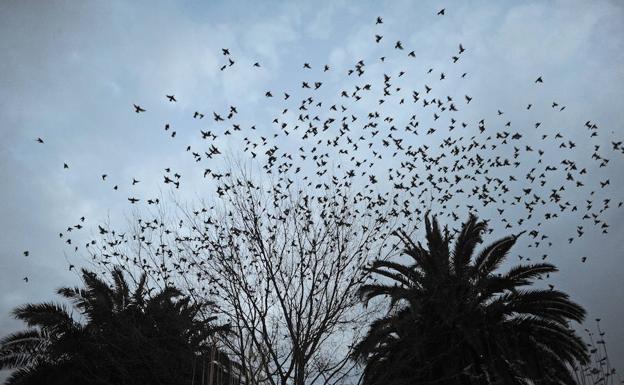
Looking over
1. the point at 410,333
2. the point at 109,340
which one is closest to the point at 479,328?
the point at 410,333

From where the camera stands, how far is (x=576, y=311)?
12773 mm

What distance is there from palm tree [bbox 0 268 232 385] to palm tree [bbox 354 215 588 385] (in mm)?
5085

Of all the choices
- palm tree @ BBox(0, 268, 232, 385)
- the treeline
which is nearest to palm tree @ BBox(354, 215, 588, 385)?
the treeline

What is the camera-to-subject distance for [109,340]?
12.2m

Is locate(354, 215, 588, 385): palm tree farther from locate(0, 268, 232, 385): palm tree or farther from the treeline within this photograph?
locate(0, 268, 232, 385): palm tree

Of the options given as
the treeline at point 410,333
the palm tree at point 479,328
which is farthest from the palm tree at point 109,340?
the palm tree at point 479,328

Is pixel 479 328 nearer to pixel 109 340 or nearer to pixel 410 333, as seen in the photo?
pixel 410 333

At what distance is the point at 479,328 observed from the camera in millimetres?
12727

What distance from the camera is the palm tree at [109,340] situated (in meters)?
11.2

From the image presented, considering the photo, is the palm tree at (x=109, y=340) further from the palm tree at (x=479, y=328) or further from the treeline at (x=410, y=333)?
the palm tree at (x=479, y=328)

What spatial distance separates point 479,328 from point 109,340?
34.9 ft

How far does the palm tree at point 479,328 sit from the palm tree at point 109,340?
5085 millimetres

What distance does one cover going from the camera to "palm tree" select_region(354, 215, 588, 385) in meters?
12.2

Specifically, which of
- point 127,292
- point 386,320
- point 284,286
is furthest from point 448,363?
point 127,292
